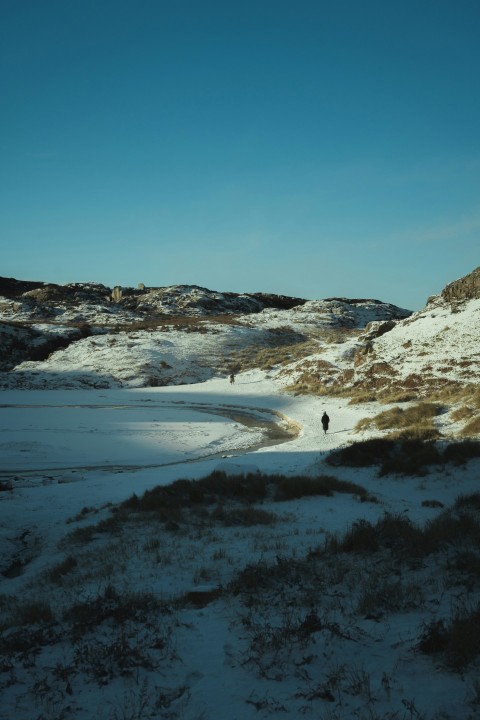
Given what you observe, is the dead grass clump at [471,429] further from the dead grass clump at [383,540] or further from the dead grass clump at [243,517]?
the dead grass clump at [383,540]

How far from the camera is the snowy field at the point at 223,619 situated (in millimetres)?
3770

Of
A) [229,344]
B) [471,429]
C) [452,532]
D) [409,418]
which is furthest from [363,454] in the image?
[229,344]

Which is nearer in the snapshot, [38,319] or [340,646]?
[340,646]

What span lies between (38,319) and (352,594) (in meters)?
76.9

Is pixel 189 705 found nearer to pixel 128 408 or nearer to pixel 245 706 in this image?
pixel 245 706

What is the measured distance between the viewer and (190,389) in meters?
43.9

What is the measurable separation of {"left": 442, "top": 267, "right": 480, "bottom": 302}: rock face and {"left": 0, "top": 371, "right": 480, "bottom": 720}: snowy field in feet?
104

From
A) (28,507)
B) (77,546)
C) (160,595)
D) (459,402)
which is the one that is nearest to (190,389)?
(459,402)

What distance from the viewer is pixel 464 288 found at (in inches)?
1649

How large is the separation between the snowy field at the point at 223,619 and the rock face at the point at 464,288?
104 feet

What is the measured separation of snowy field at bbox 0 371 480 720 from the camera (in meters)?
3.77

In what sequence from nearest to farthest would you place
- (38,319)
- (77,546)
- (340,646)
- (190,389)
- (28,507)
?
(340,646)
(77,546)
(28,507)
(190,389)
(38,319)

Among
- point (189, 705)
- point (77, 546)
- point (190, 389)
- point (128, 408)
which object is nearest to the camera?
point (189, 705)

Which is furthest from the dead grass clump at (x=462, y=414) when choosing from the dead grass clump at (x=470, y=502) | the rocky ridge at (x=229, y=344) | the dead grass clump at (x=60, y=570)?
the dead grass clump at (x=60, y=570)
